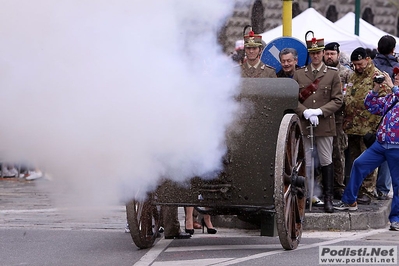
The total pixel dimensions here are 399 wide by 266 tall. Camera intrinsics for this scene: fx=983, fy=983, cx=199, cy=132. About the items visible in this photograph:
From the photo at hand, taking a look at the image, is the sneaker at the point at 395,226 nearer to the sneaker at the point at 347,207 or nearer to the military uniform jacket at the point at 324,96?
the sneaker at the point at 347,207

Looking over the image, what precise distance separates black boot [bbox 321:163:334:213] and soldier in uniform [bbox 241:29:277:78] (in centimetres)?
139

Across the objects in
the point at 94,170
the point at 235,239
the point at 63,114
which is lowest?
the point at 235,239

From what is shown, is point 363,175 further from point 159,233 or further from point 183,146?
point 183,146

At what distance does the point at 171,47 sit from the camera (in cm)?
758

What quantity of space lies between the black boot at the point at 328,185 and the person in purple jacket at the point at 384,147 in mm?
190

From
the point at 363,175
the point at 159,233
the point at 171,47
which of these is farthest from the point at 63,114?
the point at 363,175

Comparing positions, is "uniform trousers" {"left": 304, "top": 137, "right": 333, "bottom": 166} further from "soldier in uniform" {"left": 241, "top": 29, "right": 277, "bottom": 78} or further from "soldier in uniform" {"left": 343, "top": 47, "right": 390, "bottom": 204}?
"soldier in uniform" {"left": 241, "top": 29, "right": 277, "bottom": 78}

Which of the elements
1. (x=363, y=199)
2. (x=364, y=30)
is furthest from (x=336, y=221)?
(x=364, y=30)

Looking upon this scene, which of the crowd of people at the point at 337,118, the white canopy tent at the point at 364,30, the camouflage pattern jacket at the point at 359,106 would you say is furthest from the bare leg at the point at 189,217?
the white canopy tent at the point at 364,30

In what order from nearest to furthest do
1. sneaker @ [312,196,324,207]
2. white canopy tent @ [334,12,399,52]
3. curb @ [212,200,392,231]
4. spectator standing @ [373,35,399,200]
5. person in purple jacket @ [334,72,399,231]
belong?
person in purple jacket @ [334,72,399,231], curb @ [212,200,392,231], sneaker @ [312,196,324,207], spectator standing @ [373,35,399,200], white canopy tent @ [334,12,399,52]

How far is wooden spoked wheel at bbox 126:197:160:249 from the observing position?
27.5ft

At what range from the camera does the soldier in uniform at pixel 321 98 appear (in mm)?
10391

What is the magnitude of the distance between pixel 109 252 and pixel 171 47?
2.13m

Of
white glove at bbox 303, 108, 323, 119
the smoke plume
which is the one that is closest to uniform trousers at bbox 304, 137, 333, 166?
white glove at bbox 303, 108, 323, 119
